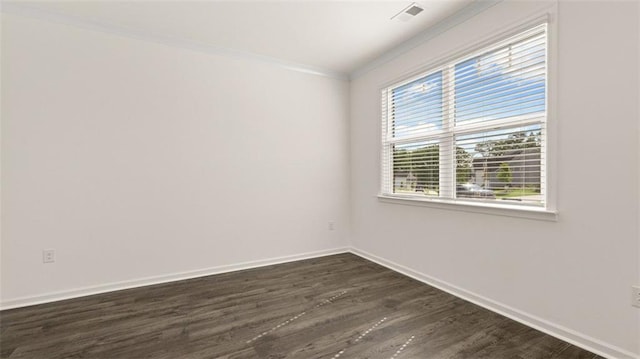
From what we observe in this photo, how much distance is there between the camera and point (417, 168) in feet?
10.8

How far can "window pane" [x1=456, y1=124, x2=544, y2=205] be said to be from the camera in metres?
2.17

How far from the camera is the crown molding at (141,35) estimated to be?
255 centimetres

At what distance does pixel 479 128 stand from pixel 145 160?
3287 millimetres

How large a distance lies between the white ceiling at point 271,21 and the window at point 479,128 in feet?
1.88

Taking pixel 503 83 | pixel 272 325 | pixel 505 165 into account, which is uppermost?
pixel 503 83

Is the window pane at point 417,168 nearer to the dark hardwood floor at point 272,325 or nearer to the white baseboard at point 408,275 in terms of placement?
the white baseboard at point 408,275

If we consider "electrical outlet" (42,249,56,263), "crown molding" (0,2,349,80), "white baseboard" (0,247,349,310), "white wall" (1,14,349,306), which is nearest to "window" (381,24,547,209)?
"white wall" (1,14,349,306)

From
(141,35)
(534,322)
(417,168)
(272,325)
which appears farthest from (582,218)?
(141,35)

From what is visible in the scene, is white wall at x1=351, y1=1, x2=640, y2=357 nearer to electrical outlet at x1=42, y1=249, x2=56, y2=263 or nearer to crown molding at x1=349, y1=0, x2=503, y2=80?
crown molding at x1=349, y1=0, x2=503, y2=80

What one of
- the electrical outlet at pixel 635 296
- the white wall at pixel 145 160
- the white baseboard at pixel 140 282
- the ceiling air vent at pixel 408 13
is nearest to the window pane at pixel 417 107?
the ceiling air vent at pixel 408 13

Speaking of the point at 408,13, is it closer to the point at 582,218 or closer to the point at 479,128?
the point at 479,128

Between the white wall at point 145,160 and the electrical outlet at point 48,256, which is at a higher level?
the white wall at point 145,160

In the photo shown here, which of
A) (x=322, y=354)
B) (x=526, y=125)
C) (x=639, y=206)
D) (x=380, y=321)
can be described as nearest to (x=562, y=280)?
(x=639, y=206)

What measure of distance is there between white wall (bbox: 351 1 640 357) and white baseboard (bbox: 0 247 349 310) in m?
A: 2.14
